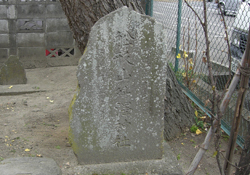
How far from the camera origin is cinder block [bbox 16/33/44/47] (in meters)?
6.38

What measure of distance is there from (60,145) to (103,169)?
2.45 feet

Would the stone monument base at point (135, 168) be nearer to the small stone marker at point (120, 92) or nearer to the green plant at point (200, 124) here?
the small stone marker at point (120, 92)

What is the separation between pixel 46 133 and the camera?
3.38 metres

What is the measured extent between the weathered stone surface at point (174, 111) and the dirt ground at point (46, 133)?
0.11 meters

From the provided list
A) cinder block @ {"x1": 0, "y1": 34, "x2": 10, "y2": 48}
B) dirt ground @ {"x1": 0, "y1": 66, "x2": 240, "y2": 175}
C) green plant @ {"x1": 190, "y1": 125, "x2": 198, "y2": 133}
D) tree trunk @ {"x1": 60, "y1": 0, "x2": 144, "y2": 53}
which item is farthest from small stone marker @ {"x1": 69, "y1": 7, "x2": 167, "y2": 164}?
cinder block @ {"x1": 0, "y1": 34, "x2": 10, "y2": 48}

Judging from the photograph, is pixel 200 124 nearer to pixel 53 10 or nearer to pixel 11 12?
pixel 53 10

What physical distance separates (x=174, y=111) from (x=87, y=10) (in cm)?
157

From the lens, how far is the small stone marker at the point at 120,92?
7.70ft

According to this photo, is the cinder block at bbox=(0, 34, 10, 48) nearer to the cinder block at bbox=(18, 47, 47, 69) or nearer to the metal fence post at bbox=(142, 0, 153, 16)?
the cinder block at bbox=(18, 47, 47, 69)

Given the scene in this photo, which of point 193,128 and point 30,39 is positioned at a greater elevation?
point 30,39

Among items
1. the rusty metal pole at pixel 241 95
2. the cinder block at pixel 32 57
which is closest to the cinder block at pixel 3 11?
the cinder block at pixel 32 57

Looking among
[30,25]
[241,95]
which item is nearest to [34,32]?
[30,25]

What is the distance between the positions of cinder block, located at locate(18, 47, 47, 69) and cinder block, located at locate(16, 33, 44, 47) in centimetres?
9

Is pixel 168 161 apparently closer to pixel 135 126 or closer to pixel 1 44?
pixel 135 126
